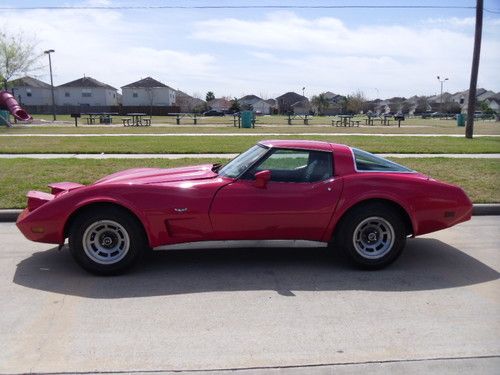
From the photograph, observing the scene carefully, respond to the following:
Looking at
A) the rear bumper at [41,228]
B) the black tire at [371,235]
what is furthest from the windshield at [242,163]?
the rear bumper at [41,228]

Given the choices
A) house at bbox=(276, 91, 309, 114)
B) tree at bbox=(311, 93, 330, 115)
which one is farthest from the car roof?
house at bbox=(276, 91, 309, 114)

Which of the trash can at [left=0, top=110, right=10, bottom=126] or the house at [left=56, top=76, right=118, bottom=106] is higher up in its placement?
the house at [left=56, top=76, right=118, bottom=106]

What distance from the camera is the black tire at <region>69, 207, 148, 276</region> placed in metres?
4.34

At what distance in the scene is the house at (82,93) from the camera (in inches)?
3546

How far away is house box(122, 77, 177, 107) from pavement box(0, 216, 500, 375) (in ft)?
303

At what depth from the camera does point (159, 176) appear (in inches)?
189

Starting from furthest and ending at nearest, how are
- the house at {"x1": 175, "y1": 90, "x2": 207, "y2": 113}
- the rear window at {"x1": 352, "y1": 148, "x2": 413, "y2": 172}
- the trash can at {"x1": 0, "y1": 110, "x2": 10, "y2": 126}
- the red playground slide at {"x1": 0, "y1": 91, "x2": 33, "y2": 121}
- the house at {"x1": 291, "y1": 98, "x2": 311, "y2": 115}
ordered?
the house at {"x1": 291, "y1": 98, "x2": 311, "y2": 115}
the house at {"x1": 175, "y1": 90, "x2": 207, "y2": 113}
the red playground slide at {"x1": 0, "y1": 91, "x2": 33, "y2": 121}
the trash can at {"x1": 0, "y1": 110, "x2": 10, "y2": 126}
the rear window at {"x1": 352, "y1": 148, "x2": 413, "y2": 172}

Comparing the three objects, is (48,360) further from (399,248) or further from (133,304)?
(399,248)

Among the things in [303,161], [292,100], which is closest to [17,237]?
[303,161]

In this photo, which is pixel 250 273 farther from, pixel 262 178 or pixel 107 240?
pixel 107 240

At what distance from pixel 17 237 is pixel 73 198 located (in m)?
1.97

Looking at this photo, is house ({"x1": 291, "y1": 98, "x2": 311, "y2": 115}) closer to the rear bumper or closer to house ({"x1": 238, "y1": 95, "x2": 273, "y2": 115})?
house ({"x1": 238, "y1": 95, "x2": 273, "y2": 115})

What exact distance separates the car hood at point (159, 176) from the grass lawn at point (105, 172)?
2.85 meters

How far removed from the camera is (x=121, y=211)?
437 centimetres
